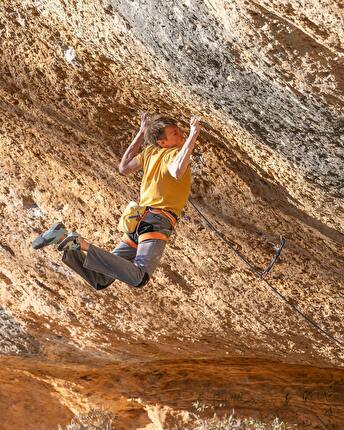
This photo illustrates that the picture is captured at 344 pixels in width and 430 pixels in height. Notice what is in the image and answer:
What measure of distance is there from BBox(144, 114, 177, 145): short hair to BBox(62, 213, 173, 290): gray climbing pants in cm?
46

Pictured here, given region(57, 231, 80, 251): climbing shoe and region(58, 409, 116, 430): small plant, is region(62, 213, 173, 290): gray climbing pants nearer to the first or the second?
region(57, 231, 80, 251): climbing shoe

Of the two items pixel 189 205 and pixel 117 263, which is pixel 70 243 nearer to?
pixel 117 263

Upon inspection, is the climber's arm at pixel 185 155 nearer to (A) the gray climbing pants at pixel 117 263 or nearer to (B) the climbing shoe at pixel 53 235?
(A) the gray climbing pants at pixel 117 263

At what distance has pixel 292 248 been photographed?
4965 mm

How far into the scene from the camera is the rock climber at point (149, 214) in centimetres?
413

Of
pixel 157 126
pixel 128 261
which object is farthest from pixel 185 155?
pixel 128 261

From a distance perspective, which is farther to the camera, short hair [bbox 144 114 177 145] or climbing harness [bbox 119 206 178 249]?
climbing harness [bbox 119 206 178 249]

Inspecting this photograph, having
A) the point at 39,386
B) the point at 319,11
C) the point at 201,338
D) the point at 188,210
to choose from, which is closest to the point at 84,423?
the point at 39,386

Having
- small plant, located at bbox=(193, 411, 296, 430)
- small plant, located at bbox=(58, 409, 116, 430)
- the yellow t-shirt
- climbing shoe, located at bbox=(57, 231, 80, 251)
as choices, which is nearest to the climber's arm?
the yellow t-shirt

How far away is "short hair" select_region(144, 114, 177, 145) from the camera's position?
419cm

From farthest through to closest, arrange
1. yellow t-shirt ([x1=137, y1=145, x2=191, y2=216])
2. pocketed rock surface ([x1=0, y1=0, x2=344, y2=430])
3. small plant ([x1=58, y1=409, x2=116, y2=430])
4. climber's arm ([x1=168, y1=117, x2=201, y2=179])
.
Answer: small plant ([x1=58, y1=409, x2=116, y2=430]) → yellow t-shirt ([x1=137, y1=145, x2=191, y2=216]) → climber's arm ([x1=168, y1=117, x2=201, y2=179]) → pocketed rock surface ([x1=0, y1=0, x2=344, y2=430])

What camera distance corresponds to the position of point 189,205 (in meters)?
5.08

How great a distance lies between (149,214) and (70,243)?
1.70 feet

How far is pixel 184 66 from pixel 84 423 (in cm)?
511
